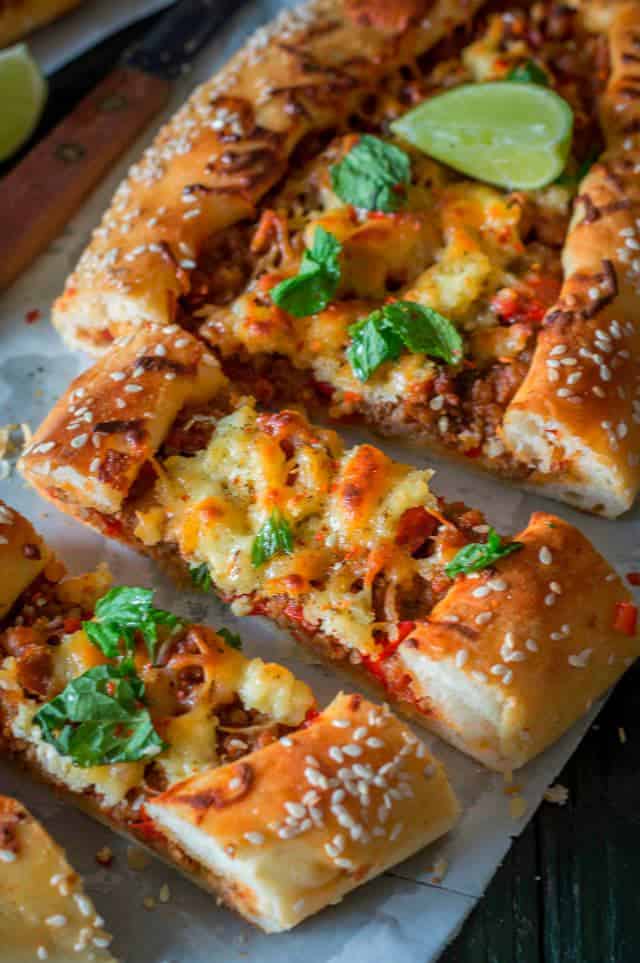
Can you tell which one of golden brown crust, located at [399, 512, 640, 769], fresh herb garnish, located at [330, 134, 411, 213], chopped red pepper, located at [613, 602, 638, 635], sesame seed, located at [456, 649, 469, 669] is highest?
fresh herb garnish, located at [330, 134, 411, 213]

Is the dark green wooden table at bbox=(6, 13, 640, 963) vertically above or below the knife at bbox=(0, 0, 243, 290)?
below

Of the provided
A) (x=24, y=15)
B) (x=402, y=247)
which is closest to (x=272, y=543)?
(x=402, y=247)

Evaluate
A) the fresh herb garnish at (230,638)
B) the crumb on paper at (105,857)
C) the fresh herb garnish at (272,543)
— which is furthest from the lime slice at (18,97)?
the crumb on paper at (105,857)

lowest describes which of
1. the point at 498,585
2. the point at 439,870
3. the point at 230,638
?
the point at 439,870

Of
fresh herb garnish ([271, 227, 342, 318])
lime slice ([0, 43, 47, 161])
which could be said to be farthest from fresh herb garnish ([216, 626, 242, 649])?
lime slice ([0, 43, 47, 161])

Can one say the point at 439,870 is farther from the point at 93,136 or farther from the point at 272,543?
the point at 93,136

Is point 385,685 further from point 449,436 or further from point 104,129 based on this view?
point 104,129

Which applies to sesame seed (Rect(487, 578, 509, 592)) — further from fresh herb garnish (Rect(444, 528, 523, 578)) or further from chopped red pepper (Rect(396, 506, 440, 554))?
chopped red pepper (Rect(396, 506, 440, 554))
